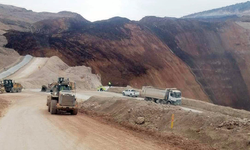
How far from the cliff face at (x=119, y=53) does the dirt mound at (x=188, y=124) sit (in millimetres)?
58530

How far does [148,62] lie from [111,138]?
7480 cm

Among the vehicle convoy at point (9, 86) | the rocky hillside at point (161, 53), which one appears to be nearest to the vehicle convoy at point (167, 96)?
the vehicle convoy at point (9, 86)

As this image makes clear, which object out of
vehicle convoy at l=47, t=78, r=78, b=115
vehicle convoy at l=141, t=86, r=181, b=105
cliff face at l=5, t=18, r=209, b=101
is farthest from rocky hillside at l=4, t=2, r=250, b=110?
vehicle convoy at l=47, t=78, r=78, b=115

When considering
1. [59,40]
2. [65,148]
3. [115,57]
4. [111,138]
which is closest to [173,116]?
[111,138]

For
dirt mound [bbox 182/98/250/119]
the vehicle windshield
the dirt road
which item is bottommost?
dirt mound [bbox 182/98/250/119]

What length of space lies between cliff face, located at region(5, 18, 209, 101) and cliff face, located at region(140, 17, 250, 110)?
5485 millimetres

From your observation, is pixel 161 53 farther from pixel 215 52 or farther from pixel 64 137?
pixel 64 137

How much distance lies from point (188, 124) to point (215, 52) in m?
91.2

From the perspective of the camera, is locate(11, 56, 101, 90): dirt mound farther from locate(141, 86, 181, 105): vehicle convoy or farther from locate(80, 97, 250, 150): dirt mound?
locate(80, 97, 250, 150): dirt mound

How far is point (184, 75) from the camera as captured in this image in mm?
87625

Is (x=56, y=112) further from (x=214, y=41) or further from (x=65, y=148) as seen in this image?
(x=214, y=41)

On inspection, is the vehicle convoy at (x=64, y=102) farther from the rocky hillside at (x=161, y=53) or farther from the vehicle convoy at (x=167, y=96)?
the rocky hillside at (x=161, y=53)

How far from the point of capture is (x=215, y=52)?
103312 millimetres

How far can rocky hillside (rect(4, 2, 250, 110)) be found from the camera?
83.6 meters
